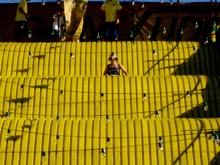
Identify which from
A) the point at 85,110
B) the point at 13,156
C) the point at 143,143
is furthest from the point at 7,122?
the point at 143,143

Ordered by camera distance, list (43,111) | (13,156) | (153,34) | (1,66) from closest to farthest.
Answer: (13,156) < (43,111) < (1,66) < (153,34)

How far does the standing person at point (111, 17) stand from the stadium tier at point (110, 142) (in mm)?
6230

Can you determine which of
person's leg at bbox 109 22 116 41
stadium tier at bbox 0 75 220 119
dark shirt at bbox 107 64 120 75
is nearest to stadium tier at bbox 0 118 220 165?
stadium tier at bbox 0 75 220 119

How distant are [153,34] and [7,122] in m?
8.45

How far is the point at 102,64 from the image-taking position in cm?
1677

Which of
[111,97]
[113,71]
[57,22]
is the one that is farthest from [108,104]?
[57,22]

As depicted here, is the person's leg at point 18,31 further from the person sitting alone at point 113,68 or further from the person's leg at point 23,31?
the person sitting alone at point 113,68

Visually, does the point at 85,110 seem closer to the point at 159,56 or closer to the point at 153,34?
the point at 159,56

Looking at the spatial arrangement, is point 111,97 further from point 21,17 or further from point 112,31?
point 21,17

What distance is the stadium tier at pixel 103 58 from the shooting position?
16.5 m

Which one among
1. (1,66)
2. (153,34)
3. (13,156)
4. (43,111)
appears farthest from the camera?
(153,34)

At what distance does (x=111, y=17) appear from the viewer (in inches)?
723

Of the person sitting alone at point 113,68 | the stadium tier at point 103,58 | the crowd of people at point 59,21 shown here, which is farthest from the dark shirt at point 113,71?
the crowd of people at point 59,21

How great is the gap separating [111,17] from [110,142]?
23.1ft
